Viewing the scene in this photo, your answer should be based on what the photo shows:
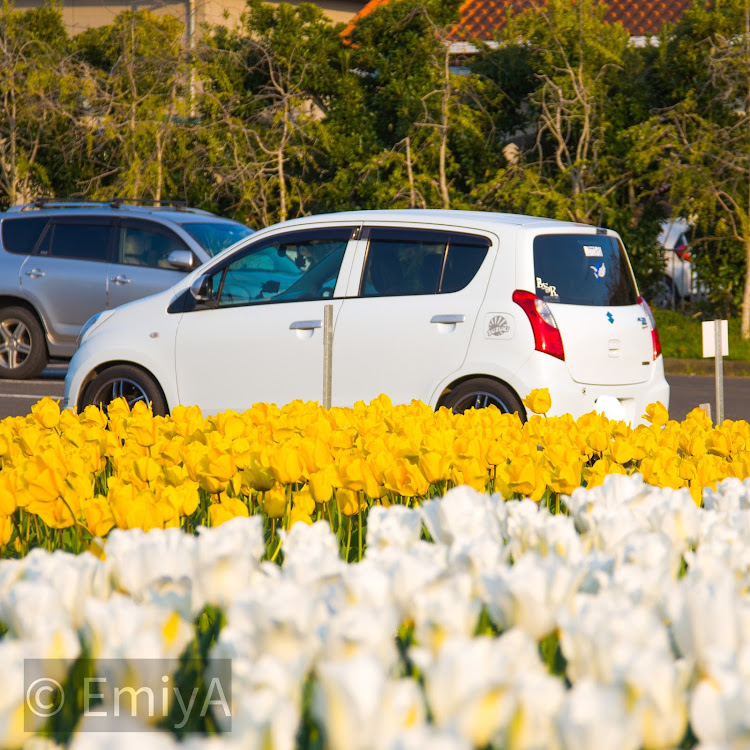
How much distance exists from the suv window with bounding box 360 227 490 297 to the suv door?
233 inches

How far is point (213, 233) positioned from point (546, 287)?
6148 millimetres

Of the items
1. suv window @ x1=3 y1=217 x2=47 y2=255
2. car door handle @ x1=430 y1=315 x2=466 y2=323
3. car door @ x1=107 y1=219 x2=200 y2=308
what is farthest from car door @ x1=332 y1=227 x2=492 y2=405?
suv window @ x1=3 y1=217 x2=47 y2=255

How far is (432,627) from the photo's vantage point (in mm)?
1720

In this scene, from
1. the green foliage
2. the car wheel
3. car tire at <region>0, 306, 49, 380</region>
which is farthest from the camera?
the car wheel

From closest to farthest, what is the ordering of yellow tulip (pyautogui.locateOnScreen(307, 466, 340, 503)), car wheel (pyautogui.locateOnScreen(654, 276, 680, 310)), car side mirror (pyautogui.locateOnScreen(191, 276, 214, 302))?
yellow tulip (pyautogui.locateOnScreen(307, 466, 340, 503)), car side mirror (pyautogui.locateOnScreen(191, 276, 214, 302)), car wheel (pyautogui.locateOnScreen(654, 276, 680, 310))

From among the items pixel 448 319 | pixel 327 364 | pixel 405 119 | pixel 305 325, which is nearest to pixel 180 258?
pixel 305 325

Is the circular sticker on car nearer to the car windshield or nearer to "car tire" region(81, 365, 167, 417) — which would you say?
"car tire" region(81, 365, 167, 417)

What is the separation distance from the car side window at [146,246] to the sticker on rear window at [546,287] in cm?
606

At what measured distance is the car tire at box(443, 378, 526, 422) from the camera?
22.4 ft

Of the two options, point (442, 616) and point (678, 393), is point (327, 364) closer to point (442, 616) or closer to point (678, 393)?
point (442, 616)

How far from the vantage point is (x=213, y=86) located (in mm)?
18438

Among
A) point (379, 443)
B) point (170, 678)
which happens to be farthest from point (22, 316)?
point (170, 678)

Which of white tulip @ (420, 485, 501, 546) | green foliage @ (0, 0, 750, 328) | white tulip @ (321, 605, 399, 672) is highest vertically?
green foliage @ (0, 0, 750, 328)

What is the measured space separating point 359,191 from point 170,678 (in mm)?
15225
